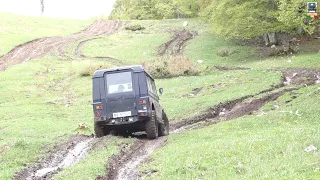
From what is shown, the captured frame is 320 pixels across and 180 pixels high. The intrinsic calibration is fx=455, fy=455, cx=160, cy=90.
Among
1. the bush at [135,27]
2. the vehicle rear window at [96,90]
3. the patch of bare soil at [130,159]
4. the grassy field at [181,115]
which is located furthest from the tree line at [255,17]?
the bush at [135,27]

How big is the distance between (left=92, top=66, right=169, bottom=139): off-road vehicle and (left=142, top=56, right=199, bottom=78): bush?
24.3 meters

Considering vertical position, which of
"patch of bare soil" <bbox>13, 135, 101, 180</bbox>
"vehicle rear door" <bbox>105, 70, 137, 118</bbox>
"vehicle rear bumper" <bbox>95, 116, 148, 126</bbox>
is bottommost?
"patch of bare soil" <bbox>13, 135, 101, 180</bbox>

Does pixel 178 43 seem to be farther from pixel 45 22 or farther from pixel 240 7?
pixel 45 22

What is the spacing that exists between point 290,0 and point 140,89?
88.4 feet

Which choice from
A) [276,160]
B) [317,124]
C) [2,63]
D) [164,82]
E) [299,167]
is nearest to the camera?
[299,167]

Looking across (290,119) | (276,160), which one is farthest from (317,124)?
(276,160)

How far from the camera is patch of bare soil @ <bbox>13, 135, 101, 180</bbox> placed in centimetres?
1416

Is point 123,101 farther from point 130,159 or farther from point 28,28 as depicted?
point 28,28

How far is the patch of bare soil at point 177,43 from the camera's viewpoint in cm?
5833

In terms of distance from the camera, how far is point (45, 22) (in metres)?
87.9

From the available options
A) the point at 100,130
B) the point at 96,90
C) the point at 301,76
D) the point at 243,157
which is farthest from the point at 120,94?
the point at 301,76

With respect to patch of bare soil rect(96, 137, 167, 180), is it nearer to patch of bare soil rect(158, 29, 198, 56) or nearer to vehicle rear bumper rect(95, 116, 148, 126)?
vehicle rear bumper rect(95, 116, 148, 126)

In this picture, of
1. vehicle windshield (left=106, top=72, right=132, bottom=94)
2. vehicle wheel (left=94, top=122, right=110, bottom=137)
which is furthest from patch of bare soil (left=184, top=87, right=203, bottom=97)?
vehicle windshield (left=106, top=72, right=132, bottom=94)

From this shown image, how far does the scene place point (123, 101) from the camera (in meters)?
19.4
